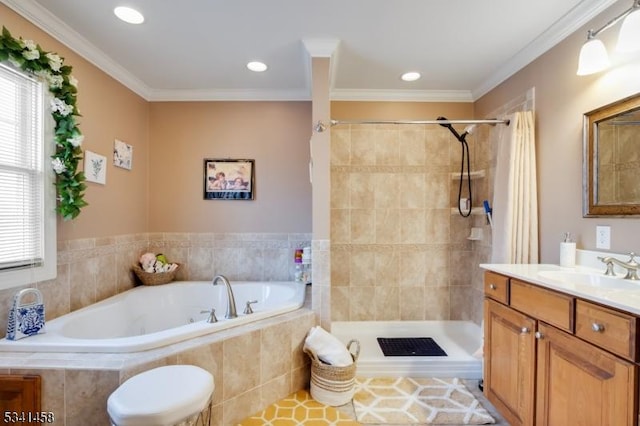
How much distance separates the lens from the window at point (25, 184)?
1.62 metres

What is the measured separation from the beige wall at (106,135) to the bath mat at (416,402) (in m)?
2.33

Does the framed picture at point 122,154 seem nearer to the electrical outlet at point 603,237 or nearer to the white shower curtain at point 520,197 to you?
the white shower curtain at point 520,197

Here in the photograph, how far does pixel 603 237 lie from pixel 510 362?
2.75 feet

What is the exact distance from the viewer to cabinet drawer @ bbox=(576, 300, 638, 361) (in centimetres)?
97

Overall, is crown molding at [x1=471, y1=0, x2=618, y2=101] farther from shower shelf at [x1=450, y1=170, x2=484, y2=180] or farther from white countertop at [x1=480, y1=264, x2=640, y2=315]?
white countertop at [x1=480, y1=264, x2=640, y2=315]

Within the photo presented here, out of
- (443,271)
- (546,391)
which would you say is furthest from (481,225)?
(546,391)

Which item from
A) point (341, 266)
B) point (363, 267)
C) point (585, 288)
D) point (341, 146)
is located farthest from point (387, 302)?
point (585, 288)

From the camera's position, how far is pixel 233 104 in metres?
2.98

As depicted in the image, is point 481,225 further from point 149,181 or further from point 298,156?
point 149,181

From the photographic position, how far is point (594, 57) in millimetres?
1473

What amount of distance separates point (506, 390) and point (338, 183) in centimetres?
202

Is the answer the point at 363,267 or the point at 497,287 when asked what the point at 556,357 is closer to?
the point at 497,287

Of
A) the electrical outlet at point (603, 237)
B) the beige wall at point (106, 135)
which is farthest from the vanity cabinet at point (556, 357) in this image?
the beige wall at point (106, 135)

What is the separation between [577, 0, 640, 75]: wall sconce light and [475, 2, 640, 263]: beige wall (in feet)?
0.40
